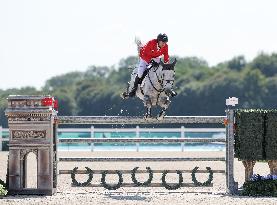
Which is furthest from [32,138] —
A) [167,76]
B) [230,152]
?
[230,152]

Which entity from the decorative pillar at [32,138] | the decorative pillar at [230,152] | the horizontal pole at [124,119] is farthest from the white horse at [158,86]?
the decorative pillar at [32,138]

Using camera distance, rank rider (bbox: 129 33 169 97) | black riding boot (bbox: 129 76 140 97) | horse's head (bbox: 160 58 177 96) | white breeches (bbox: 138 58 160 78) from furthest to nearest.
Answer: black riding boot (bbox: 129 76 140 97) < white breeches (bbox: 138 58 160 78) < rider (bbox: 129 33 169 97) < horse's head (bbox: 160 58 177 96)

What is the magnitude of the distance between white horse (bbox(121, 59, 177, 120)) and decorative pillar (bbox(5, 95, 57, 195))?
1727 millimetres

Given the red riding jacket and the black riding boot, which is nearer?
the red riding jacket

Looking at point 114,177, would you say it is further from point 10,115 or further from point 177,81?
→ point 177,81

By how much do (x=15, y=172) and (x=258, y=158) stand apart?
4.30 m

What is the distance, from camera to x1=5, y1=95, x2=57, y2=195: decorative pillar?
14.9 metres

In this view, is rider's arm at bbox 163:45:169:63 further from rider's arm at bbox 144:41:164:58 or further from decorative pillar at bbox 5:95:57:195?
decorative pillar at bbox 5:95:57:195

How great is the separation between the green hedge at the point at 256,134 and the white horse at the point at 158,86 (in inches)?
51.4

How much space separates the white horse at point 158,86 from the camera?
14.9 meters

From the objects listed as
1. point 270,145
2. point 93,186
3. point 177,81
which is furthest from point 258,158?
point 177,81

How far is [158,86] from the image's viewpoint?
1509 cm

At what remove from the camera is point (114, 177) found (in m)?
20.2

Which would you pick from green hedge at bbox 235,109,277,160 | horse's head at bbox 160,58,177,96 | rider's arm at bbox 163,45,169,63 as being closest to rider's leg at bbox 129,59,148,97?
rider's arm at bbox 163,45,169,63
